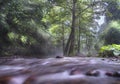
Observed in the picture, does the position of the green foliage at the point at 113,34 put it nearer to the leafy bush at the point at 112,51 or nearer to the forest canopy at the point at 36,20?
the forest canopy at the point at 36,20

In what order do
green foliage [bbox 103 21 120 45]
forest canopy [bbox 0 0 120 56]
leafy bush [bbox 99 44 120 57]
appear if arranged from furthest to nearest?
green foliage [bbox 103 21 120 45]
forest canopy [bbox 0 0 120 56]
leafy bush [bbox 99 44 120 57]

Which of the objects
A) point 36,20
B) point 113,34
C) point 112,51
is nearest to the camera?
point 112,51

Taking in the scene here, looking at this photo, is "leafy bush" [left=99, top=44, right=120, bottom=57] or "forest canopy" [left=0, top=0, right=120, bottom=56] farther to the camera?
"forest canopy" [left=0, top=0, right=120, bottom=56]

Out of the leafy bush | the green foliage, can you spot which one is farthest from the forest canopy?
the leafy bush

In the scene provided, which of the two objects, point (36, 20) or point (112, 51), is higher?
point (36, 20)

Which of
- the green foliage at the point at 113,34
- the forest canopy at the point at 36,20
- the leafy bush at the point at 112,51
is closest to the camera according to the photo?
the leafy bush at the point at 112,51

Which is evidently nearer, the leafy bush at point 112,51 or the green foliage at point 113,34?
the leafy bush at point 112,51

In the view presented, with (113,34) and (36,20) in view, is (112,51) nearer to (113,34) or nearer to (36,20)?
(36,20)

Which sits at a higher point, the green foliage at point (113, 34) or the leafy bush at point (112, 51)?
the green foliage at point (113, 34)

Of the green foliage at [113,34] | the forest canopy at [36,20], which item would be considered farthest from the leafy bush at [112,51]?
the green foliage at [113,34]

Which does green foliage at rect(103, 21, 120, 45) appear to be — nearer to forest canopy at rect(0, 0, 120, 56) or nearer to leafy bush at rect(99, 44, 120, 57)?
forest canopy at rect(0, 0, 120, 56)

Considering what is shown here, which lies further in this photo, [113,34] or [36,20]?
[113,34]

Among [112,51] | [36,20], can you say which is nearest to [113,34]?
[36,20]

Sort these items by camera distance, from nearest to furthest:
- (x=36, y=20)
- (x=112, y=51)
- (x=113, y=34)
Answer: (x=112, y=51) → (x=36, y=20) → (x=113, y=34)
